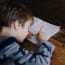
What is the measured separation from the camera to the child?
120 cm

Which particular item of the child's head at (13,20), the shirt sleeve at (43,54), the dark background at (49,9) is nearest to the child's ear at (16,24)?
the child's head at (13,20)

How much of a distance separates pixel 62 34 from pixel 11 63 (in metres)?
0.45

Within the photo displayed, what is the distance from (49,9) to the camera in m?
1.79

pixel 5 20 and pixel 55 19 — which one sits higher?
pixel 5 20

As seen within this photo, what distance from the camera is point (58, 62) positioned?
1263mm

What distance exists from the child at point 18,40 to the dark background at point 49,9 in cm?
30

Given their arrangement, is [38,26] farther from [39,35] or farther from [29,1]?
[29,1]

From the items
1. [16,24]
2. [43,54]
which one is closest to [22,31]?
[16,24]

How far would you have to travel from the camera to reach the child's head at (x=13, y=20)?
128cm

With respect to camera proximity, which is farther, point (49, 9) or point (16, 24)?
point (49, 9)

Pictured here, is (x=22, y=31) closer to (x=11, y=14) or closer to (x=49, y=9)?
(x=11, y=14)

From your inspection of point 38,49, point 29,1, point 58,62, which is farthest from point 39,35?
point 29,1

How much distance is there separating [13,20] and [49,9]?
0.57 m

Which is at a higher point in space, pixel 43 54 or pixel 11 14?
pixel 11 14
